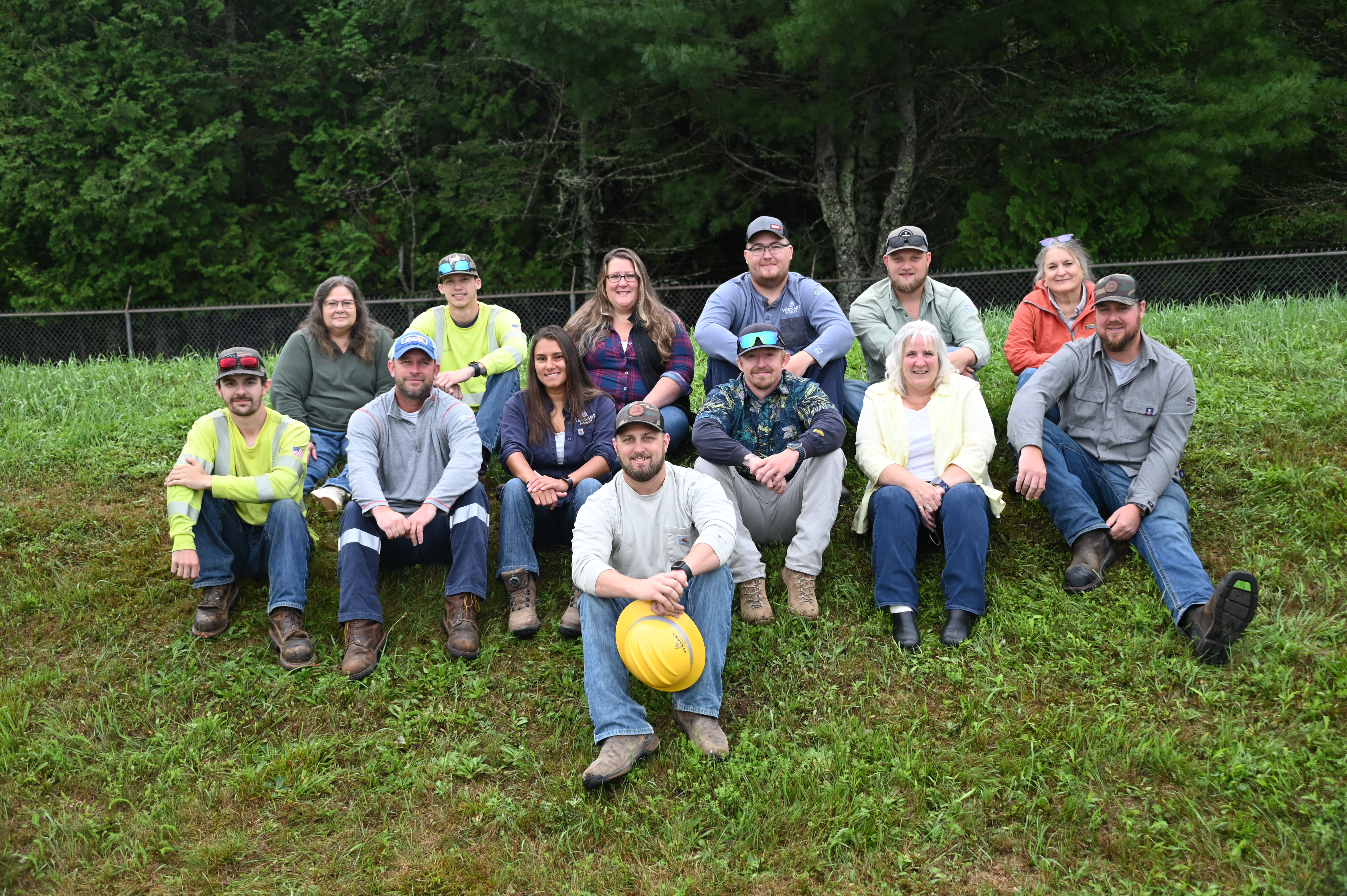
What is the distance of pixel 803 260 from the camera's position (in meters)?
16.7

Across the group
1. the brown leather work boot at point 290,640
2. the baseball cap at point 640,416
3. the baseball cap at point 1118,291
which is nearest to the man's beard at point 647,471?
the baseball cap at point 640,416

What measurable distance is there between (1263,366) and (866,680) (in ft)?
15.1

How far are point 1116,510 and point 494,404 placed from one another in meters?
3.73

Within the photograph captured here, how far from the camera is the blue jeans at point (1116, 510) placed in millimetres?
4594

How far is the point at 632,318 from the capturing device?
614 centimetres

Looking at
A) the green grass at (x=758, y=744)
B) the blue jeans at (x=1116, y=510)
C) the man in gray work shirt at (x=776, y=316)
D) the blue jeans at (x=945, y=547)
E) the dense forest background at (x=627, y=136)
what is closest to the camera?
the green grass at (x=758, y=744)

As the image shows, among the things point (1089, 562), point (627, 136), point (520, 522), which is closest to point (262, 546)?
point (520, 522)

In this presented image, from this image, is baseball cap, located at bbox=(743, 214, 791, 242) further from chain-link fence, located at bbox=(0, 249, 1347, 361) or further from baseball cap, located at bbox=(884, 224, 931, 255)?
chain-link fence, located at bbox=(0, 249, 1347, 361)

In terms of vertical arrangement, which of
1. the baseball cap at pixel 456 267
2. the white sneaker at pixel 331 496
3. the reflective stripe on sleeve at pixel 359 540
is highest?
the baseball cap at pixel 456 267

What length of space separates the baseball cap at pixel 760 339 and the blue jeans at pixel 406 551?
5.21 ft

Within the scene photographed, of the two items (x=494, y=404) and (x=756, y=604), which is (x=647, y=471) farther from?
(x=494, y=404)

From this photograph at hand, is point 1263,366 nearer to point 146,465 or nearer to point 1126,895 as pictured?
point 1126,895

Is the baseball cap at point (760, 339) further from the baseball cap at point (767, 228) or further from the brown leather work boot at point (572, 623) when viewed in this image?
the brown leather work boot at point (572, 623)

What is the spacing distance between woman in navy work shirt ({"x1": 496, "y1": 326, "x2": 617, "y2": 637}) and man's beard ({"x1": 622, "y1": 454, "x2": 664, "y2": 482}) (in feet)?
2.81
